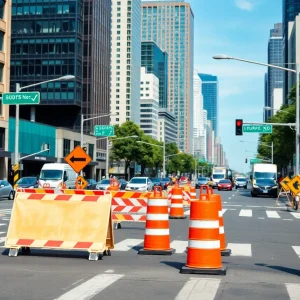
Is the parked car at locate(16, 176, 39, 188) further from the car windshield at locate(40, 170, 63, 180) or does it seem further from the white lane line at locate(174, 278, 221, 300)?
the white lane line at locate(174, 278, 221, 300)

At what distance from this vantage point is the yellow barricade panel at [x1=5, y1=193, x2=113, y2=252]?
37.9 ft

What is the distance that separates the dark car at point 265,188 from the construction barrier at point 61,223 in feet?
131

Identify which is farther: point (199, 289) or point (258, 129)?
point (258, 129)

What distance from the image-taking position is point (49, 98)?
9638cm

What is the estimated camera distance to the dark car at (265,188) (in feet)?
166

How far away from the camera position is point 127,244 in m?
14.3

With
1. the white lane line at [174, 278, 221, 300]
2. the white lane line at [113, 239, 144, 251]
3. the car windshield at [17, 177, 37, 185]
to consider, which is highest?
the car windshield at [17, 177, 37, 185]

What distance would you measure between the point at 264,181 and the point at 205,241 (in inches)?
1697

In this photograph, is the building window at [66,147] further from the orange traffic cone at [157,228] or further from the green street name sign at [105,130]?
the orange traffic cone at [157,228]

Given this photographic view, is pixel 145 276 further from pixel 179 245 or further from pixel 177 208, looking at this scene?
pixel 177 208

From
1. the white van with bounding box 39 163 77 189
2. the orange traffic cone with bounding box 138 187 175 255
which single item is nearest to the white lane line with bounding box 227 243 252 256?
the orange traffic cone with bounding box 138 187 175 255

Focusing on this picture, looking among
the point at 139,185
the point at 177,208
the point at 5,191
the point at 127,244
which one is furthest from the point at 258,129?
the point at 127,244

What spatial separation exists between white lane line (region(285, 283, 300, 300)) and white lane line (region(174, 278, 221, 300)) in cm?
98

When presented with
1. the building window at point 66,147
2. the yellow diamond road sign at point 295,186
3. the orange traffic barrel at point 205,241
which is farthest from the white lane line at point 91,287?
the building window at point 66,147
